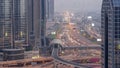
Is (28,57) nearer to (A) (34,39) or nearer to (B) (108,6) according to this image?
(A) (34,39)

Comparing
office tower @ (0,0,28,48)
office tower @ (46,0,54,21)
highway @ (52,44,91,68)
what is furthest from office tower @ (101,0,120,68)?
office tower @ (46,0,54,21)

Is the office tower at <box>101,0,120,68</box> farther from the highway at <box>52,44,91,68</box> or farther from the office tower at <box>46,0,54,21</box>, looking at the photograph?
the office tower at <box>46,0,54,21</box>

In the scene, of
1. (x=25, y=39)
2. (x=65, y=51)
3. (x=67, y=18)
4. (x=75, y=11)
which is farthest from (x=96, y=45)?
(x=67, y=18)

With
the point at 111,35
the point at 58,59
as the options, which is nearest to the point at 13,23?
the point at 58,59

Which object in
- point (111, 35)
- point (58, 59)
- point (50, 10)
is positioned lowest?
point (58, 59)

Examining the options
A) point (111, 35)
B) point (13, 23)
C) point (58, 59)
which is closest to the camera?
point (111, 35)

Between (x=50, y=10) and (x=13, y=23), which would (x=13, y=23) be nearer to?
(x=13, y=23)

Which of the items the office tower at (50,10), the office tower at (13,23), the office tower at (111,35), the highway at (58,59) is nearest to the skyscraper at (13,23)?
the office tower at (13,23)
